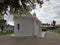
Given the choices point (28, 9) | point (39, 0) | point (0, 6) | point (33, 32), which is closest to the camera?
point (0, 6)

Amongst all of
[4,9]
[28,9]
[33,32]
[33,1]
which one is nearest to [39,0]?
[33,1]

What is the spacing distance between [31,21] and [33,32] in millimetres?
1869

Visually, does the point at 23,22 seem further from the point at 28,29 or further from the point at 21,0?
the point at 21,0

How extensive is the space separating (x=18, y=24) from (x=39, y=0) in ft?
64.3

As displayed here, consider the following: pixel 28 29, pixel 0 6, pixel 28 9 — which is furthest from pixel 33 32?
Result: pixel 0 6

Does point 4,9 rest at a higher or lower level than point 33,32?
higher

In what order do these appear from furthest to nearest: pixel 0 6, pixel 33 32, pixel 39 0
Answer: pixel 33 32, pixel 39 0, pixel 0 6

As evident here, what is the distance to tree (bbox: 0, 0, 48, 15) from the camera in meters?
12.0

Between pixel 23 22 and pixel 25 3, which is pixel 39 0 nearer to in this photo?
pixel 25 3

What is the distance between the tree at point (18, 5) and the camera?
12.0 metres

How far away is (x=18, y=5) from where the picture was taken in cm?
1263

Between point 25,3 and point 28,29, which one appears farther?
point 28,29

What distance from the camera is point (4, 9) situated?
12477 mm

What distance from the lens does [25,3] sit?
43.3 ft
